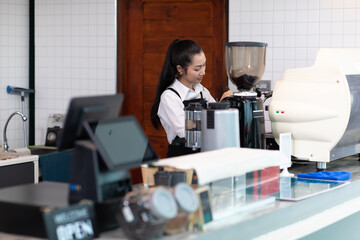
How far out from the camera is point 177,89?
12.4 feet

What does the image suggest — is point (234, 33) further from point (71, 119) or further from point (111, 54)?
point (71, 119)

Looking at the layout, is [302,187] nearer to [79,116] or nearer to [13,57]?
[79,116]

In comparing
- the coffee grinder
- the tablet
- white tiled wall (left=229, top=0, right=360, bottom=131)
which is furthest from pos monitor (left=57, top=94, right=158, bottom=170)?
white tiled wall (left=229, top=0, right=360, bottom=131)

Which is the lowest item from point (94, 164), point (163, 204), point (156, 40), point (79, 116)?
point (163, 204)

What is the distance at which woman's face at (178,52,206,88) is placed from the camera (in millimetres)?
3758

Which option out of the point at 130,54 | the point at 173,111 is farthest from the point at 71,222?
the point at 130,54

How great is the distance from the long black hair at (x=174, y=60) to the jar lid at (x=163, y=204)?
1985 mm

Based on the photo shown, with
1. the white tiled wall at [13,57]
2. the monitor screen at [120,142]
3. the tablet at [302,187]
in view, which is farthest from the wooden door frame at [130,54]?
the monitor screen at [120,142]

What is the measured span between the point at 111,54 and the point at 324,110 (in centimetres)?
294

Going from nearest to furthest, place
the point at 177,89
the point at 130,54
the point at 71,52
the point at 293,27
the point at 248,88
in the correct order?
the point at 248,88 → the point at 177,89 → the point at 293,27 → the point at 130,54 → the point at 71,52

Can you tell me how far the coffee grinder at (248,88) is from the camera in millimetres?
3029

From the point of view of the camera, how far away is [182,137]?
360 cm

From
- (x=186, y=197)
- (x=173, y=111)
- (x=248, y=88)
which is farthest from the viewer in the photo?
(x=173, y=111)

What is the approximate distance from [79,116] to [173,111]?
178 centimetres
